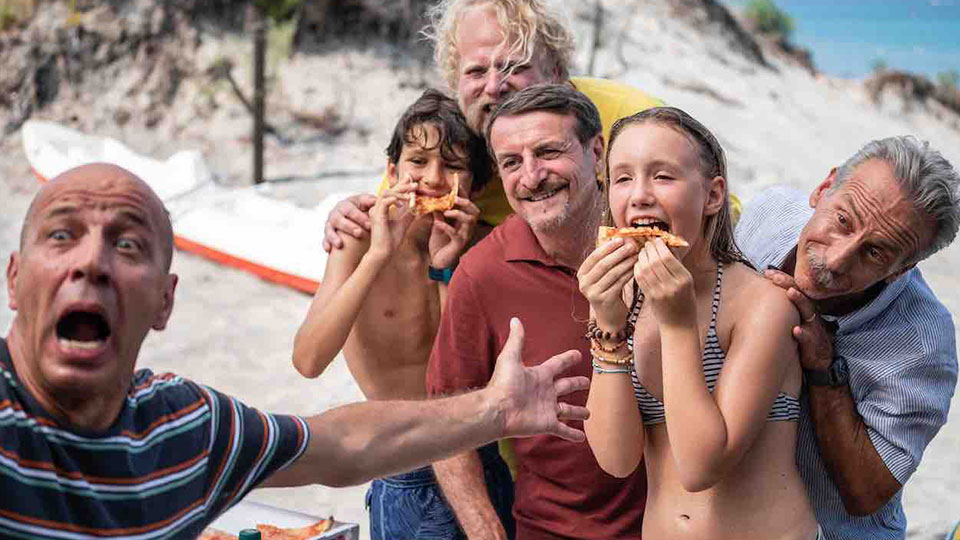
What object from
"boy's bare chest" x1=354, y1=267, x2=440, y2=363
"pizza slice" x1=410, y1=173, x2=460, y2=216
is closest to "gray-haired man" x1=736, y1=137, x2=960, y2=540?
"pizza slice" x1=410, y1=173, x2=460, y2=216

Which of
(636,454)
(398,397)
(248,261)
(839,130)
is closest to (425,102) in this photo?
(398,397)

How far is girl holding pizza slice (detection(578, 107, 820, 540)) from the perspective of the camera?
2.51m

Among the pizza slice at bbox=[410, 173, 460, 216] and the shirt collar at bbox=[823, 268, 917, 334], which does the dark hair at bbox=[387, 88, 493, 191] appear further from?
the shirt collar at bbox=[823, 268, 917, 334]

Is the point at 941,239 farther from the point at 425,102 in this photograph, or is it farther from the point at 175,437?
the point at 175,437

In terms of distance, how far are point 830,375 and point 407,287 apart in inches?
55.4

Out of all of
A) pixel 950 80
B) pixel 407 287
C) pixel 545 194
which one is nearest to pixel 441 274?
pixel 407 287

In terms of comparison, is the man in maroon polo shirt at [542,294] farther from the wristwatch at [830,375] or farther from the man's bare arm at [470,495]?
the wristwatch at [830,375]

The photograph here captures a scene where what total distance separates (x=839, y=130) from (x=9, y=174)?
32.7ft

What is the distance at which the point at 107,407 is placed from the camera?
191 cm

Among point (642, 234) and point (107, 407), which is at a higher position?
point (642, 234)

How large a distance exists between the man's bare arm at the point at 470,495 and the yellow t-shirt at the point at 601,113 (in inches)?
31.3

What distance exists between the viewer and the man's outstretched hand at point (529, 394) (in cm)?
247

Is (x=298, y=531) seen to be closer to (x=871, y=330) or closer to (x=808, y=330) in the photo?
(x=808, y=330)

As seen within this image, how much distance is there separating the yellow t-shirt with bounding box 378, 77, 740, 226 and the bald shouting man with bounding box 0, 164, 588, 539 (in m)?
1.58
